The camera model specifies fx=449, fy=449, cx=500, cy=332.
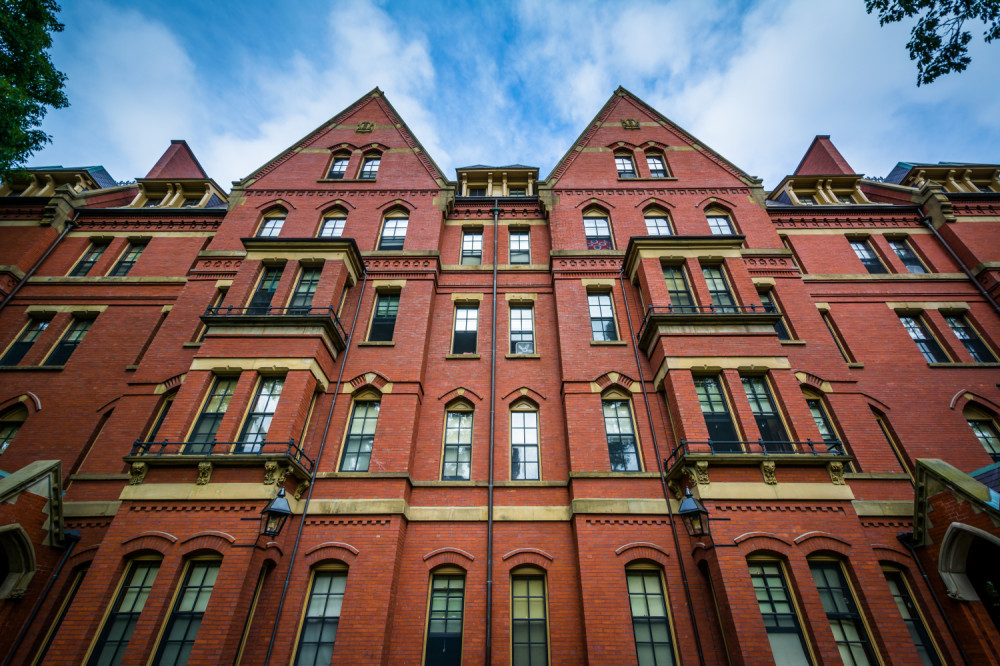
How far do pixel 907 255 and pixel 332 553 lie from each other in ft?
75.8

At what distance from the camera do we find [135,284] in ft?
55.4

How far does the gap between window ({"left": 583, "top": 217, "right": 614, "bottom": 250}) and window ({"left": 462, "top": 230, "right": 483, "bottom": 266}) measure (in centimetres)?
403

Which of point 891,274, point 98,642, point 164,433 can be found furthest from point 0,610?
point 891,274

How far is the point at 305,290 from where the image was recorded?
47.2ft

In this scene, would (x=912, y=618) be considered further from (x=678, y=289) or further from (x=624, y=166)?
(x=624, y=166)

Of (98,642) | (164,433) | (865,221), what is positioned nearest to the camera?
(98,642)

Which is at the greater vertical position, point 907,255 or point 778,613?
point 907,255

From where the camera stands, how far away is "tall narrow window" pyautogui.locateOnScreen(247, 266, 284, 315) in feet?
45.2

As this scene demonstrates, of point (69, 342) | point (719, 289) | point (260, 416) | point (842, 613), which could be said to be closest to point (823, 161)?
point (719, 289)

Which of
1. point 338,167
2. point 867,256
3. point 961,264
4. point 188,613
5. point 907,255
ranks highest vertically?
point 338,167

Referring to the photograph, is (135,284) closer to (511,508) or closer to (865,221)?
(511,508)

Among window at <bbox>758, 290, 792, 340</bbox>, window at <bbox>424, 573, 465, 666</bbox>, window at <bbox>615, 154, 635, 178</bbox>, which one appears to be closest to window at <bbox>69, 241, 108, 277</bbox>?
window at <bbox>424, 573, 465, 666</bbox>

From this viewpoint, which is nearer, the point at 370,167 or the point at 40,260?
the point at 40,260

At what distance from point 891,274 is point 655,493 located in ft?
44.8
